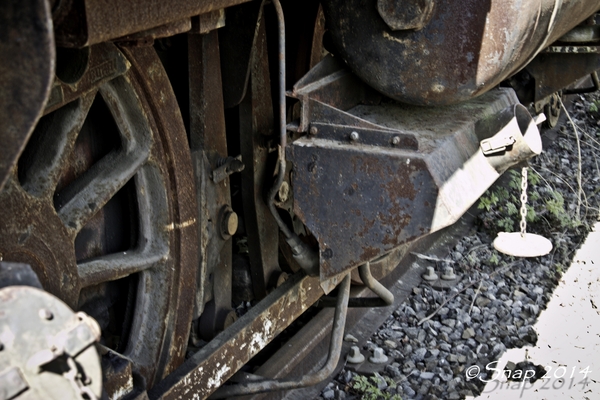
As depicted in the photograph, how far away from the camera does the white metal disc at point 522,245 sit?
3.32m

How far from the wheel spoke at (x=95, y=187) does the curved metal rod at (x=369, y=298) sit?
1201 mm

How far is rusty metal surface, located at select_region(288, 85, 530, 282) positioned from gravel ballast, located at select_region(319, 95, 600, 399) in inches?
39.7

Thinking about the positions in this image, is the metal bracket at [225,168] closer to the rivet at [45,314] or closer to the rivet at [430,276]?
the rivet at [45,314]

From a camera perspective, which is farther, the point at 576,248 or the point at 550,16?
the point at 576,248

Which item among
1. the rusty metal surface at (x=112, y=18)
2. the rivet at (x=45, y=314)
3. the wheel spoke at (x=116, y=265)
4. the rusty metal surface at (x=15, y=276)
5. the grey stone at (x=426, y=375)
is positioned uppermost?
the rusty metal surface at (x=112, y=18)

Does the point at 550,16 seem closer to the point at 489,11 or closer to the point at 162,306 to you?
the point at 489,11

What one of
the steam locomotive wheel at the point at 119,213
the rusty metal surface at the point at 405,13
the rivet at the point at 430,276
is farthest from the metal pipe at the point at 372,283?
the rivet at the point at 430,276

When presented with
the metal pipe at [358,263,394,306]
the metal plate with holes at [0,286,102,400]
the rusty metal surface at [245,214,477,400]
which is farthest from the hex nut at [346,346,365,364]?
the metal plate with holes at [0,286,102,400]

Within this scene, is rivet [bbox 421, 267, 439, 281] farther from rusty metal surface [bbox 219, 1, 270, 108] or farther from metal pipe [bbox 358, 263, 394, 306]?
rusty metal surface [bbox 219, 1, 270, 108]

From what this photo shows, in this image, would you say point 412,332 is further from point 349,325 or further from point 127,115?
point 127,115

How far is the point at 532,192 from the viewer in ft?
18.0

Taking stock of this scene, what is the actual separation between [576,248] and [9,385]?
14.6 ft

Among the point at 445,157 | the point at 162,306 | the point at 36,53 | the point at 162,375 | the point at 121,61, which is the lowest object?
the point at 162,375

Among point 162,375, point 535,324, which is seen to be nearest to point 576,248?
point 535,324
